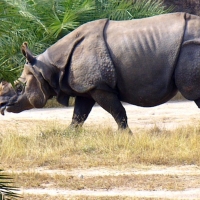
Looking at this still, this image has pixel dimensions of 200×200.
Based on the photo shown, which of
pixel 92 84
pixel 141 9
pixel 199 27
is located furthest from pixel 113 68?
pixel 141 9

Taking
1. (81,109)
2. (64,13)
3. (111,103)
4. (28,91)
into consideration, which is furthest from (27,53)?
(64,13)

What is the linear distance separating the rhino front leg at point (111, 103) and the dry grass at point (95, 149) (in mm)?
504

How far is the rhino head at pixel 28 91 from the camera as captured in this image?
13.6 meters

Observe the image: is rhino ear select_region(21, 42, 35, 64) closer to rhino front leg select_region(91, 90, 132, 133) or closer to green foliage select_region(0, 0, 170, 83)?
rhino front leg select_region(91, 90, 132, 133)

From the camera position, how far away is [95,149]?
1153 centimetres

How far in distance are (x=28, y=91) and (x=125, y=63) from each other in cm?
186

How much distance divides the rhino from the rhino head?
0.02 m

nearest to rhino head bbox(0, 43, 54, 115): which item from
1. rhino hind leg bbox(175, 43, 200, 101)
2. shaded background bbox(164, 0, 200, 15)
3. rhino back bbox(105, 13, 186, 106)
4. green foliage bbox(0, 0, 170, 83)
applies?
rhino back bbox(105, 13, 186, 106)

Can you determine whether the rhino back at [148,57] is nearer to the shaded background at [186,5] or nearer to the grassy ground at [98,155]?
the grassy ground at [98,155]

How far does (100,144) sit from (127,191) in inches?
103

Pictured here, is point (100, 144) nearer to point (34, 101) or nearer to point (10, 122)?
point (34, 101)

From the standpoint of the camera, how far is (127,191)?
29.7 ft

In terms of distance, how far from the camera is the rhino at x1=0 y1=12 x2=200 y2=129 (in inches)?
504

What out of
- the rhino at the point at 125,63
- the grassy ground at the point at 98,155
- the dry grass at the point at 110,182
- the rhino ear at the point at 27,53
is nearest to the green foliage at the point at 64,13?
the rhino ear at the point at 27,53
